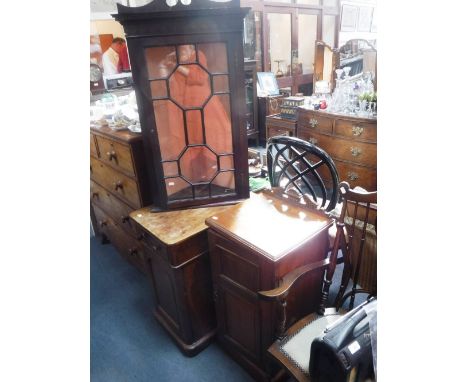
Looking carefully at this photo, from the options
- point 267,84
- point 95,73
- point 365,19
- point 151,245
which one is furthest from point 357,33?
point 151,245

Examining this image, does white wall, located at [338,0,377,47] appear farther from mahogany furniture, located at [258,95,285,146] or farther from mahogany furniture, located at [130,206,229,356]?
mahogany furniture, located at [130,206,229,356]

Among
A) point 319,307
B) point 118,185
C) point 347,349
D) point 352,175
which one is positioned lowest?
point 319,307

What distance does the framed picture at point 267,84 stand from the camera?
462cm

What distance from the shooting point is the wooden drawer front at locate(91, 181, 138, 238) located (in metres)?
2.06

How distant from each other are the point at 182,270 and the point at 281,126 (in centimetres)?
266

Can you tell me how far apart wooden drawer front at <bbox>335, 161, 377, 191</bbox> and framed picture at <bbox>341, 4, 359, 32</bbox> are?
3.79m

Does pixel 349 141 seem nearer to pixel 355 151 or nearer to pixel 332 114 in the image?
pixel 355 151

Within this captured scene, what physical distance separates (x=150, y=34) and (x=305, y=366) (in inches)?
56.3

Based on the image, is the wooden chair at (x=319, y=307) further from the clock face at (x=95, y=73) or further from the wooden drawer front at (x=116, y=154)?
the clock face at (x=95, y=73)

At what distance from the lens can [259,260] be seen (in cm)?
119

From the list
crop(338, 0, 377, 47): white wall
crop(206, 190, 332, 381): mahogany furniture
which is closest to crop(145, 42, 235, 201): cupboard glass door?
crop(206, 190, 332, 381): mahogany furniture
